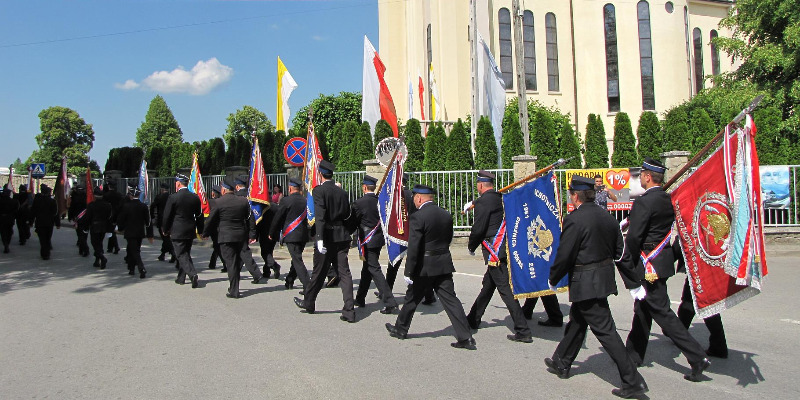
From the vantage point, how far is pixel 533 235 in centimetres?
645

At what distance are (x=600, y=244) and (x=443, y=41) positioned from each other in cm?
2548

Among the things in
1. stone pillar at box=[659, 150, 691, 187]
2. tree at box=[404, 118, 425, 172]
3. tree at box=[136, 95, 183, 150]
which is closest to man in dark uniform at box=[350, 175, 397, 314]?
stone pillar at box=[659, 150, 691, 187]

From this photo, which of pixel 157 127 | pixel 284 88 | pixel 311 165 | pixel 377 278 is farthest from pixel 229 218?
pixel 157 127

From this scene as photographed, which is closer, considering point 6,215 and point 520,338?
point 520,338

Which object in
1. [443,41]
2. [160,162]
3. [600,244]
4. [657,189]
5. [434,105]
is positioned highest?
[443,41]

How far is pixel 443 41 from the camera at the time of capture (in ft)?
95.7

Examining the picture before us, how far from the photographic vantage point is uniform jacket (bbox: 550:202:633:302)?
4.94 m

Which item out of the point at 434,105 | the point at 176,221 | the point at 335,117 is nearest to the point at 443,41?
the point at 434,105

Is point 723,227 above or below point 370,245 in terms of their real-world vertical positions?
above

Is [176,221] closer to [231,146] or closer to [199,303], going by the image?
[199,303]

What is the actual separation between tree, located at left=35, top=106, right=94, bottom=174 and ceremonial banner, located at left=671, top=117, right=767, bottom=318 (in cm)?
6032

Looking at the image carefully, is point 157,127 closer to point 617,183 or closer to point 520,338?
point 617,183

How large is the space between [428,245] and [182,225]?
5428mm

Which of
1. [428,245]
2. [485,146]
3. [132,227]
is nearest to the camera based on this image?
[428,245]
